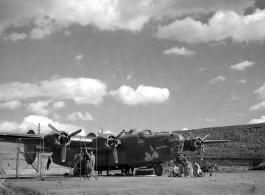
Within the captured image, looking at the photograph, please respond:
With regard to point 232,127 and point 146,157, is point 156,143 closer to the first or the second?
point 146,157

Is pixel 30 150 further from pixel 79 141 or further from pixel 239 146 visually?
pixel 239 146

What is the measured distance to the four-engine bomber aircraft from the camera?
26.9 metres

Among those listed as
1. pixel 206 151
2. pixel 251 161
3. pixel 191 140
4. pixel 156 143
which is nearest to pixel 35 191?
pixel 156 143

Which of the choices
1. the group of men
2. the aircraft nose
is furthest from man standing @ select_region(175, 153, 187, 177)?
the aircraft nose

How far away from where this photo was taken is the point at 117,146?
103 ft

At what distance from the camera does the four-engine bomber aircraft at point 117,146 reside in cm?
2692

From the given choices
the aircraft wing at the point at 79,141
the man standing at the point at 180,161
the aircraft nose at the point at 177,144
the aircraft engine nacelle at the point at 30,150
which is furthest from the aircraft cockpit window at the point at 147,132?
the aircraft engine nacelle at the point at 30,150

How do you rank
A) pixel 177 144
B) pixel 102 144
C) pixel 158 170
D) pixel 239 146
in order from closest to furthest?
pixel 177 144 < pixel 158 170 < pixel 102 144 < pixel 239 146

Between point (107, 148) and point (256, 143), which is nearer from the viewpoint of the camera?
point (107, 148)

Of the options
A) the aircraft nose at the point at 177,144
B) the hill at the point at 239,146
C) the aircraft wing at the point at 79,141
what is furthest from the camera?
the hill at the point at 239,146

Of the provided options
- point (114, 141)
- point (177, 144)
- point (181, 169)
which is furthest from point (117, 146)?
point (181, 169)

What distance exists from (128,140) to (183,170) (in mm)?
6225

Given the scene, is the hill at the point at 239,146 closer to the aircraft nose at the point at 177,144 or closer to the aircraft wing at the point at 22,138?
the aircraft nose at the point at 177,144

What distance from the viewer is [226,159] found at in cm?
5181
